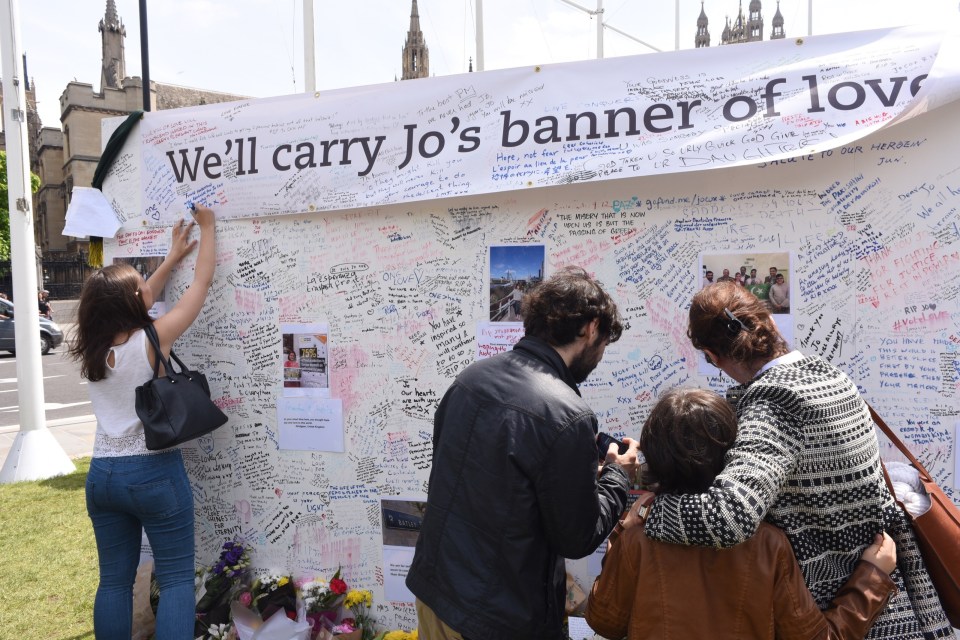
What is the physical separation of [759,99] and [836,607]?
1.84m

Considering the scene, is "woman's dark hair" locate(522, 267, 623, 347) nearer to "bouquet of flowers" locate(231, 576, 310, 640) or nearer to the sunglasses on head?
the sunglasses on head

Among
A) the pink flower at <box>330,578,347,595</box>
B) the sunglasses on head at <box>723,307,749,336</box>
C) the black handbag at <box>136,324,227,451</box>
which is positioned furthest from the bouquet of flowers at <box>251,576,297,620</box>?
the sunglasses on head at <box>723,307,749,336</box>

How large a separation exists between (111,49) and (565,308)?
7010cm

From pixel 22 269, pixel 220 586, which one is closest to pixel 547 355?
pixel 220 586

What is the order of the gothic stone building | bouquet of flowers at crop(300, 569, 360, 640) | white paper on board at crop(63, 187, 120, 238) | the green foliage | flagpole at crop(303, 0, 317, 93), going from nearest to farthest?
bouquet of flowers at crop(300, 569, 360, 640), white paper on board at crop(63, 187, 120, 238), flagpole at crop(303, 0, 317, 93), the green foliage, the gothic stone building

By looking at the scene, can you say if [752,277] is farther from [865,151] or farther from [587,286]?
[587,286]

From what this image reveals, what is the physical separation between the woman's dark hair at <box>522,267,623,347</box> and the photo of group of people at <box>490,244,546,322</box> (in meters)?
1.06

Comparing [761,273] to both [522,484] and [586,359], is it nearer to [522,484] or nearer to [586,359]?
[586,359]

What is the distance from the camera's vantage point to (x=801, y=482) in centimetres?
166

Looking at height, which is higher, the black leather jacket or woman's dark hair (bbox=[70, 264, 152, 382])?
woman's dark hair (bbox=[70, 264, 152, 382])

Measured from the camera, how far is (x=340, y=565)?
3.36 metres

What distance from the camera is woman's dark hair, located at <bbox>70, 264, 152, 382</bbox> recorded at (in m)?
2.73

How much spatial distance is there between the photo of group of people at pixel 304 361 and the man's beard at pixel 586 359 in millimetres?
1752

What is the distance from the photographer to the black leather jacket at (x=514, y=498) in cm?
171
